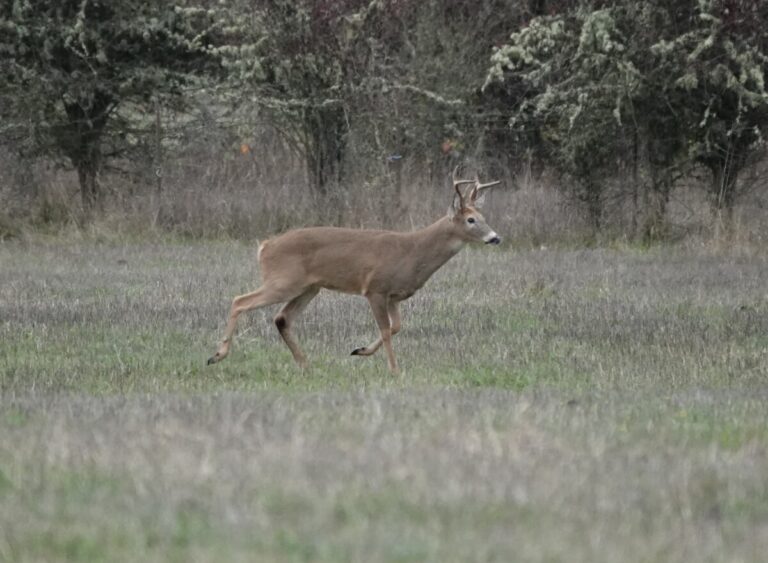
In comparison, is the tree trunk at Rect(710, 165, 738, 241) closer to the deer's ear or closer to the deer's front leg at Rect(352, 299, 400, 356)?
the deer's ear

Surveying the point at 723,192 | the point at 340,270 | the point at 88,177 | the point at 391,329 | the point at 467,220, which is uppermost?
the point at 467,220

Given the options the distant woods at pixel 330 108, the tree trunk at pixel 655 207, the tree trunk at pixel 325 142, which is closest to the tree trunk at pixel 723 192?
the distant woods at pixel 330 108

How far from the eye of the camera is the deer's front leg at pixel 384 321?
1080 centimetres

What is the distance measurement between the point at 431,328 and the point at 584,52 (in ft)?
30.8

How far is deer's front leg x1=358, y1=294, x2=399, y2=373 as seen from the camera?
1080 cm

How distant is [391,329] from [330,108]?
13.3 meters

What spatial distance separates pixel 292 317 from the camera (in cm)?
1152

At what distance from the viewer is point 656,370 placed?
10367mm

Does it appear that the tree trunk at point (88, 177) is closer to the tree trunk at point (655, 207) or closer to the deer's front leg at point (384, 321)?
the tree trunk at point (655, 207)

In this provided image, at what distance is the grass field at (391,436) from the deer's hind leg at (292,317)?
0.17m

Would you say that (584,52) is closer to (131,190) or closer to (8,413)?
(131,190)

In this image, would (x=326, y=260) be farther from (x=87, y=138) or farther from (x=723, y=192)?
(x=87, y=138)

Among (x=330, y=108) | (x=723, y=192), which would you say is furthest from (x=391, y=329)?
(x=330, y=108)

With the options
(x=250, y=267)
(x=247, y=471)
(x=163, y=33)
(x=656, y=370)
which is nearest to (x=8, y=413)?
(x=247, y=471)
